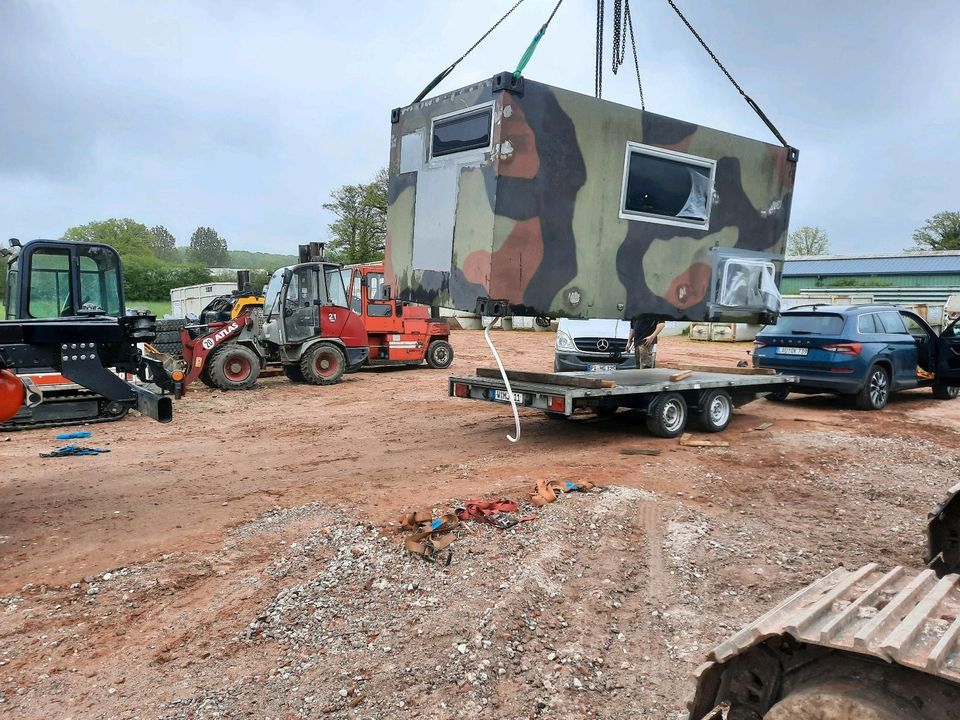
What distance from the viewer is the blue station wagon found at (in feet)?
34.8

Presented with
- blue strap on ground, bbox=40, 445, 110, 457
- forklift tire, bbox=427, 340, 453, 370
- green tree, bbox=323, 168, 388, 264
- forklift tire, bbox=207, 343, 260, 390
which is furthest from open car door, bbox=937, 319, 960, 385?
green tree, bbox=323, 168, 388, 264

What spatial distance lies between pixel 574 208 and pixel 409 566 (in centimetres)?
372

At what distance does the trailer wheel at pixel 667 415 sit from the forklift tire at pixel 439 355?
31.8 ft

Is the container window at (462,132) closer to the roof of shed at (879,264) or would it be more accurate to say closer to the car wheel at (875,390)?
the car wheel at (875,390)

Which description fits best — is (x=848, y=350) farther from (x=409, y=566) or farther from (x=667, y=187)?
(x=409, y=566)

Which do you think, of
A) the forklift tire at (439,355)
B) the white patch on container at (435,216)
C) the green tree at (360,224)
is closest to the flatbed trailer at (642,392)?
the white patch on container at (435,216)

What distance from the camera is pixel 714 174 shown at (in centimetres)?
742

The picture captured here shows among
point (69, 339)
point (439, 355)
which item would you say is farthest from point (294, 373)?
point (69, 339)

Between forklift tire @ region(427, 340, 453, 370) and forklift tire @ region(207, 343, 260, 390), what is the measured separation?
4.85 m

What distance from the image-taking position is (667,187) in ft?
23.5

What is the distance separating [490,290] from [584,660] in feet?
11.2

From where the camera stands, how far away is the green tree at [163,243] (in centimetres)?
6725

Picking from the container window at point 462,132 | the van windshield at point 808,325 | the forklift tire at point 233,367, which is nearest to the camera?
the container window at point 462,132

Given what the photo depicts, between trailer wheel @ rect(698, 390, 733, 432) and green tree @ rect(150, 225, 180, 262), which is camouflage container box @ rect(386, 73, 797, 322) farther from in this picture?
green tree @ rect(150, 225, 180, 262)
